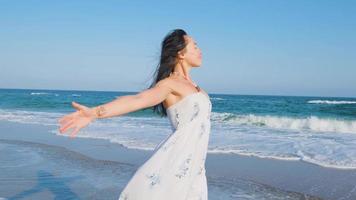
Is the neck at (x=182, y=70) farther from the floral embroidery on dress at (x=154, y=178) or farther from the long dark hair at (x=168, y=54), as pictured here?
the floral embroidery on dress at (x=154, y=178)

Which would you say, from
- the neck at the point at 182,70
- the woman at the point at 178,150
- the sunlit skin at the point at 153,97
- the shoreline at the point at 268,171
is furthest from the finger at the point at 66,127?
the shoreline at the point at 268,171

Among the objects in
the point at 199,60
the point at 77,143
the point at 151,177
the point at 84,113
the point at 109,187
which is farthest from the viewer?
the point at 77,143

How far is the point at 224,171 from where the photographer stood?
850 centimetres

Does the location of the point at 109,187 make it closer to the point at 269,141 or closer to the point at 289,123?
the point at 269,141

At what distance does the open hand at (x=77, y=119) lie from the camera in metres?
2.16

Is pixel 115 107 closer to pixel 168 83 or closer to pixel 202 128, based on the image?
pixel 168 83

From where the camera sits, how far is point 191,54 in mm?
2961

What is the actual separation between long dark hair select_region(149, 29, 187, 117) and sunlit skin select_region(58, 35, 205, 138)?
0.03 m

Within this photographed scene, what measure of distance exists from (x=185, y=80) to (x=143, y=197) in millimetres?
756

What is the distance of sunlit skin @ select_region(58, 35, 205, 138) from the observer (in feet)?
7.27

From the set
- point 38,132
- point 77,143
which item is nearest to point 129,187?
Answer: point 77,143

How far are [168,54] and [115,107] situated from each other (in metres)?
0.68

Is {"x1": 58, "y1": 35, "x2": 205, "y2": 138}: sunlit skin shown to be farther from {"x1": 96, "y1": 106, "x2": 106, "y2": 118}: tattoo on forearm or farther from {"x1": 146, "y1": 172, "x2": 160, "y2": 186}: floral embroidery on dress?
{"x1": 146, "y1": 172, "x2": 160, "y2": 186}: floral embroidery on dress

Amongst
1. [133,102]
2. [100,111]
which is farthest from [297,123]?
[100,111]
